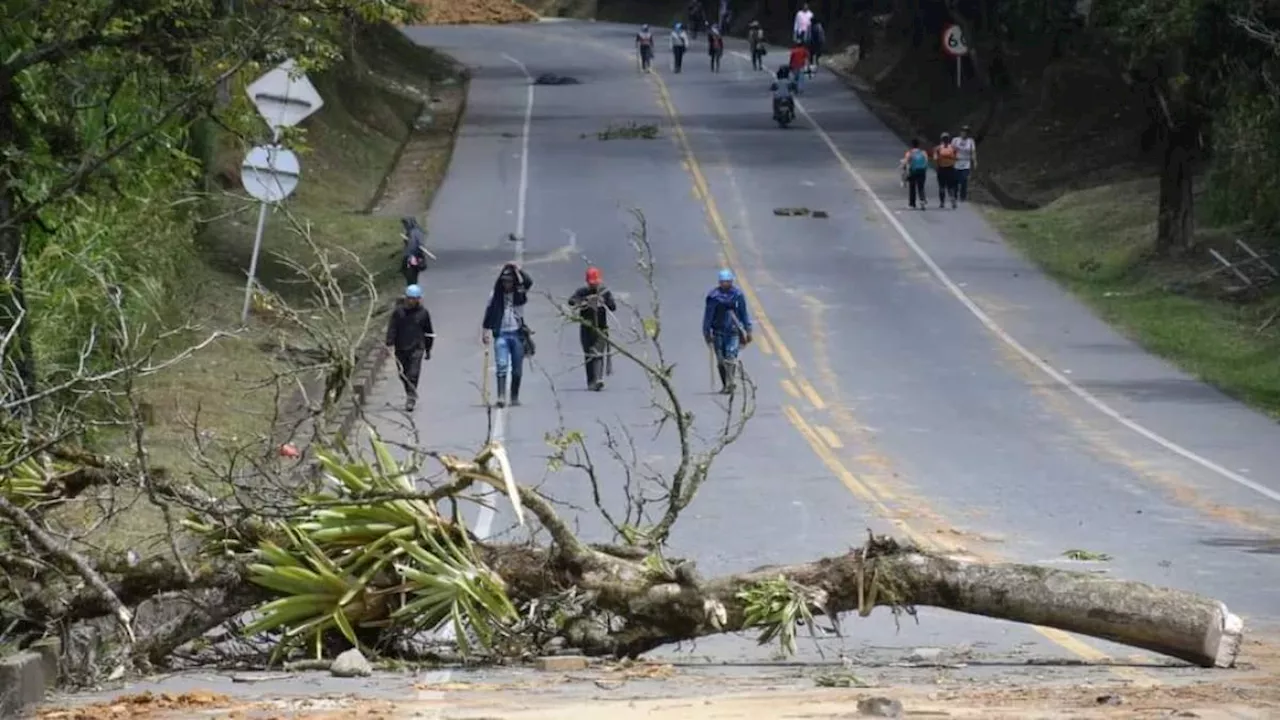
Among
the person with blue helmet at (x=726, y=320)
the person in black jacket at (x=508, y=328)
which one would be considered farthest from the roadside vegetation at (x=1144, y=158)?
the person in black jacket at (x=508, y=328)

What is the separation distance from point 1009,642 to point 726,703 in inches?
136

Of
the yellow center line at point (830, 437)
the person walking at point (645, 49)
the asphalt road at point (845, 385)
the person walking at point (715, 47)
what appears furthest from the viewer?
the person walking at point (715, 47)

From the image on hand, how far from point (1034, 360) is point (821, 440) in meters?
7.49

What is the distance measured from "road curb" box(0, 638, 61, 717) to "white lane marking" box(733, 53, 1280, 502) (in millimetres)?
12284

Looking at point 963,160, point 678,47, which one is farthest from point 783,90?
point 963,160

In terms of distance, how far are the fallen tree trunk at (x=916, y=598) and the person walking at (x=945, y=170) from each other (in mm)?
33016

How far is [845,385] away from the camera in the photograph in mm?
27688

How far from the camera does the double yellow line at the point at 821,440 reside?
13219 millimetres

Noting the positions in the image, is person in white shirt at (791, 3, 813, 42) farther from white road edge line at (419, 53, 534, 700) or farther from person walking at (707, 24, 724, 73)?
white road edge line at (419, 53, 534, 700)

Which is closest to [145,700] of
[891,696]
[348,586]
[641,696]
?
[348,586]

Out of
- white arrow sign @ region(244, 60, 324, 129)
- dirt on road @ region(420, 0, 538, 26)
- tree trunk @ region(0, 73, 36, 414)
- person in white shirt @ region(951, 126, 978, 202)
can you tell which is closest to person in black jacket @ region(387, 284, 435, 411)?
white arrow sign @ region(244, 60, 324, 129)

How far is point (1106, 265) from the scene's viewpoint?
3925cm

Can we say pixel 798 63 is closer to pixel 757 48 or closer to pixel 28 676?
pixel 757 48

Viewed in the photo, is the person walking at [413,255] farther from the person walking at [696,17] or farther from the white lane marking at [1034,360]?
the person walking at [696,17]
